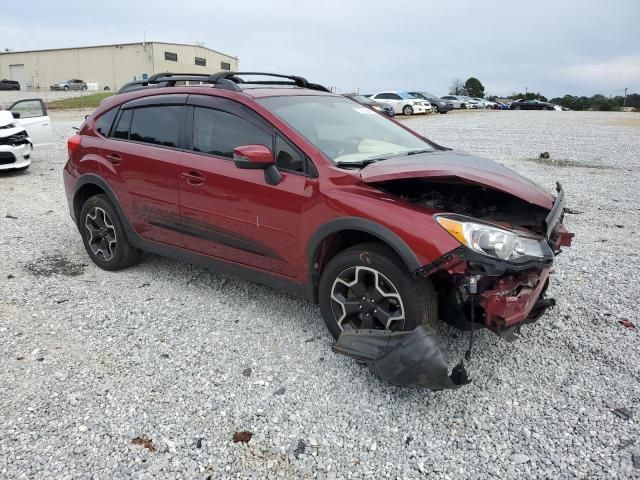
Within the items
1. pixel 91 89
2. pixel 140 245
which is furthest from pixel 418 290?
pixel 91 89

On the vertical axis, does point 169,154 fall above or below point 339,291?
above

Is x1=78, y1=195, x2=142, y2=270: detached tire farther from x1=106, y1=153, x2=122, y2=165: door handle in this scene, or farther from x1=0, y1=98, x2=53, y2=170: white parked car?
x1=0, y1=98, x2=53, y2=170: white parked car

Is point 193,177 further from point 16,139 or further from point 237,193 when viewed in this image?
point 16,139

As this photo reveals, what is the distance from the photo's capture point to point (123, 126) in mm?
4758

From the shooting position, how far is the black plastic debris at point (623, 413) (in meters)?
2.85

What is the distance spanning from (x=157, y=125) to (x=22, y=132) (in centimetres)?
746

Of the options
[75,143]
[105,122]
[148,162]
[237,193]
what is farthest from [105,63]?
[237,193]

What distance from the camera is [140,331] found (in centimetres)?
381

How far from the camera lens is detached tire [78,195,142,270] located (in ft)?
15.8

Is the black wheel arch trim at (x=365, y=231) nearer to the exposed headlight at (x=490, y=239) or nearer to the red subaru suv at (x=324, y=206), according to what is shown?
the red subaru suv at (x=324, y=206)

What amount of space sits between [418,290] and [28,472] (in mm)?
2175

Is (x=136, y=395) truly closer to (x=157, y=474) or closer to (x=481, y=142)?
(x=157, y=474)

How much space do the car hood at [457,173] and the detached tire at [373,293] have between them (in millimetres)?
450

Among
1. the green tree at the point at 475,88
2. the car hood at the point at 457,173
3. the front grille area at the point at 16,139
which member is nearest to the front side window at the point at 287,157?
the car hood at the point at 457,173
